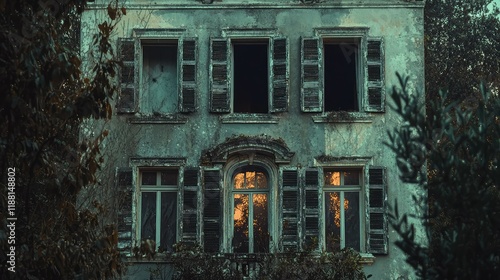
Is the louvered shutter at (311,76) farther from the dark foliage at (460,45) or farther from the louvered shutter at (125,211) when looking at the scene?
the dark foliage at (460,45)

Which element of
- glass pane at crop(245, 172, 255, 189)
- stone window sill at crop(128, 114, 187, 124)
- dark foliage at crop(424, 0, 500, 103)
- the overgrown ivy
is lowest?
the overgrown ivy

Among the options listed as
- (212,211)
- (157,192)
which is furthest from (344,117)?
(157,192)

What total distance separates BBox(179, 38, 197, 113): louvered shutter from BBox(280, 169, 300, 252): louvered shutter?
2328 mm

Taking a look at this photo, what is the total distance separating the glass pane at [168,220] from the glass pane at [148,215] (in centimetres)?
18

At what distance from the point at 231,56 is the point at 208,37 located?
0.61 metres

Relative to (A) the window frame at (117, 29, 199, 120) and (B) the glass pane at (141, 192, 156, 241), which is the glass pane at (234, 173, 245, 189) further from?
(B) the glass pane at (141, 192, 156, 241)

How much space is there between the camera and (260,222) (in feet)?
78.1

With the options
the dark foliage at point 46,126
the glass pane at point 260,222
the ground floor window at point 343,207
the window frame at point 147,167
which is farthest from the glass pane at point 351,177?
the dark foliage at point 46,126

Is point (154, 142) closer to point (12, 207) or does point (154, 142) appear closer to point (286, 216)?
point (286, 216)

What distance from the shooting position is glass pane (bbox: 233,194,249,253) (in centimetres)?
2367

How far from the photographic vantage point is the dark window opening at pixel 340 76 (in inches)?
953

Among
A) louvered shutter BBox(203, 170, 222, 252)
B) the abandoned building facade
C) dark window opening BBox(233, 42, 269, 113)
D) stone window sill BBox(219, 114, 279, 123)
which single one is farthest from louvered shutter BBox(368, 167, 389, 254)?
louvered shutter BBox(203, 170, 222, 252)

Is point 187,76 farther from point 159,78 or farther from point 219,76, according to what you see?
point 159,78

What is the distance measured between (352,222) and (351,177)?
912 mm
